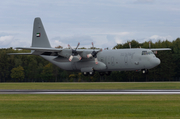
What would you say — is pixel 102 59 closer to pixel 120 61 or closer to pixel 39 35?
pixel 120 61

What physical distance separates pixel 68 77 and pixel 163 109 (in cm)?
8619

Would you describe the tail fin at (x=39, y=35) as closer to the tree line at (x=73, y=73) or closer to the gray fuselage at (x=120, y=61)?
the gray fuselage at (x=120, y=61)

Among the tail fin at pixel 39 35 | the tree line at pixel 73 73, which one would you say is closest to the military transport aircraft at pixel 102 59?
the tail fin at pixel 39 35

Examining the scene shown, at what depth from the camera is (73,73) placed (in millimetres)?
105500

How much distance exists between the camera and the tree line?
93375 mm

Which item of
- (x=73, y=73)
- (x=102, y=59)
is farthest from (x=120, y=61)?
(x=73, y=73)

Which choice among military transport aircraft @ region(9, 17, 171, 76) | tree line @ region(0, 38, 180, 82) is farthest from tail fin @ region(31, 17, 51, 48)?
tree line @ region(0, 38, 180, 82)

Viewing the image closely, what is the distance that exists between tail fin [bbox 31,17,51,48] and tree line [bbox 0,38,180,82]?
97.5 feet

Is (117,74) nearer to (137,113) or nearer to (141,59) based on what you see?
(141,59)

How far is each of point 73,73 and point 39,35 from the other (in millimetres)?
38115

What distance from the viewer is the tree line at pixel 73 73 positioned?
93.4 meters

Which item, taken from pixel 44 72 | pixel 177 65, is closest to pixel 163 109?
pixel 177 65

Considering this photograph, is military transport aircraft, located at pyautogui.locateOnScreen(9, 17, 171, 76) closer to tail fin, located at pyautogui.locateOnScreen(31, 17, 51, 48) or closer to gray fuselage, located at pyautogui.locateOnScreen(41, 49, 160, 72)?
gray fuselage, located at pyautogui.locateOnScreen(41, 49, 160, 72)

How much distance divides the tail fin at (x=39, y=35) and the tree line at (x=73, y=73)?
2973 cm
